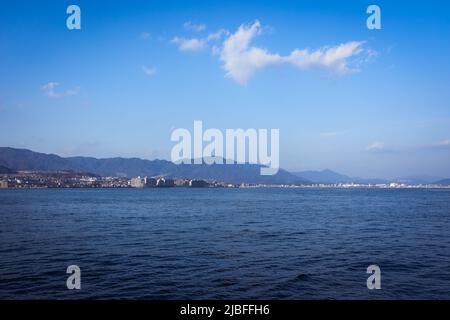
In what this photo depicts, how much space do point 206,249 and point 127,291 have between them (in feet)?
44.5

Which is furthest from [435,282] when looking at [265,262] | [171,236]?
[171,236]

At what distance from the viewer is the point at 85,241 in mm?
37062

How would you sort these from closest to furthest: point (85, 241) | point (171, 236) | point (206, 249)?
point (206, 249)
point (85, 241)
point (171, 236)

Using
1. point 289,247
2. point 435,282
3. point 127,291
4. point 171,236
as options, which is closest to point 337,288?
point 435,282

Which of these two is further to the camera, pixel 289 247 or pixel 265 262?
pixel 289 247

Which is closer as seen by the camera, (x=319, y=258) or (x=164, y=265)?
(x=164, y=265)

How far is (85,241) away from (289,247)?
19.3m
